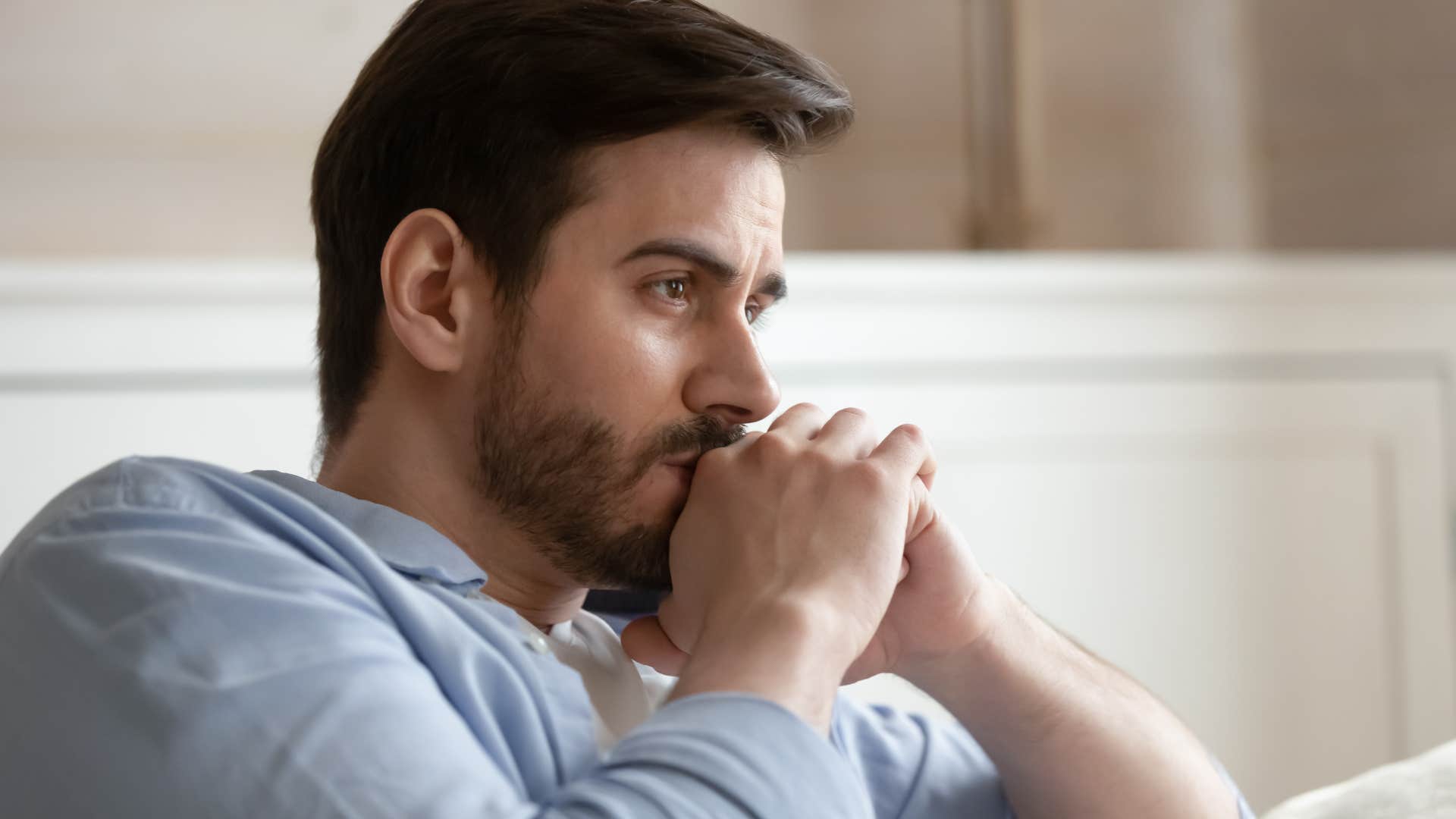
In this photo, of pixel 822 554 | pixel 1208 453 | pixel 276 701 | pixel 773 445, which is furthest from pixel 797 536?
pixel 1208 453

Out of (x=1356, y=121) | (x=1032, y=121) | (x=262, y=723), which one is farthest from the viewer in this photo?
(x=1356, y=121)

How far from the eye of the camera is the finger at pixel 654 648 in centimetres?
111

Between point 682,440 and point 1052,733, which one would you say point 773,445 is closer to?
point 682,440

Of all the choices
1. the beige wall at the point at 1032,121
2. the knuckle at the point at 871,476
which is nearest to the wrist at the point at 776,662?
the knuckle at the point at 871,476

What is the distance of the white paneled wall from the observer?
2.07 metres

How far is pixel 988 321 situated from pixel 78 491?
1478 millimetres

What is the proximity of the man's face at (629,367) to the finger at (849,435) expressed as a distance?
64 millimetres

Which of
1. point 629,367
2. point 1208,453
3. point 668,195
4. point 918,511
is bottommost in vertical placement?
point 1208,453

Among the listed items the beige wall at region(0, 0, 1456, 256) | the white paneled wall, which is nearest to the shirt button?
the white paneled wall

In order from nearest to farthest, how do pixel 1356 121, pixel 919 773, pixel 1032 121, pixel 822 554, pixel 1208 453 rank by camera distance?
pixel 822 554 → pixel 919 773 → pixel 1208 453 → pixel 1032 121 → pixel 1356 121

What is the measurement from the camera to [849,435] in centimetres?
103

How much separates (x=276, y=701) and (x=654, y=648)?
17.6 inches

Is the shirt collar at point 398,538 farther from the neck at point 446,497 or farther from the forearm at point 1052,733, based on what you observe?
the forearm at point 1052,733

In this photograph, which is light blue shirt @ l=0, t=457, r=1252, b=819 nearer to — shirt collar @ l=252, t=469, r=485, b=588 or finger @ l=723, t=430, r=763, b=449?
shirt collar @ l=252, t=469, r=485, b=588
